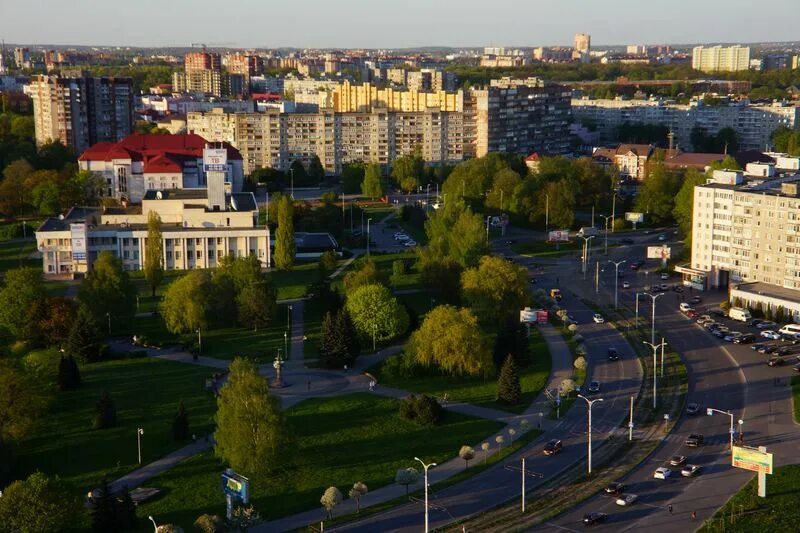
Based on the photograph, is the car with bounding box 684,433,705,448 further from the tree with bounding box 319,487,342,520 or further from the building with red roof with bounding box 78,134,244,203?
the building with red roof with bounding box 78,134,244,203

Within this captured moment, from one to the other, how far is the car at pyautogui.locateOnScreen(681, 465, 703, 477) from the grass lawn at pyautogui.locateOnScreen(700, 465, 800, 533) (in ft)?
4.42

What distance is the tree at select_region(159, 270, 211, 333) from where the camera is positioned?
40469mm

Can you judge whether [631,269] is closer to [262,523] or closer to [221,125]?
[262,523]

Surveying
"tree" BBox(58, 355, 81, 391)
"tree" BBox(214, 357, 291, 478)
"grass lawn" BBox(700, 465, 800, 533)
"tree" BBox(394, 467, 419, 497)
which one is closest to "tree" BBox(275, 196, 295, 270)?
"tree" BBox(58, 355, 81, 391)

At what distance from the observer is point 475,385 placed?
113 feet

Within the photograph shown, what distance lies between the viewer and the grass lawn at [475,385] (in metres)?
32.9

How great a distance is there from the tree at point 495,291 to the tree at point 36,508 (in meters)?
21.8

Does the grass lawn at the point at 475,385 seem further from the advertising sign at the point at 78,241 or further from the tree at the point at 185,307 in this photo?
the advertising sign at the point at 78,241

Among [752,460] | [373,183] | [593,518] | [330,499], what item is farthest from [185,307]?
[373,183]

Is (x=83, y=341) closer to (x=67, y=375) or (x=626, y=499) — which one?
(x=67, y=375)

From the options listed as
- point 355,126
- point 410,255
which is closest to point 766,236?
point 410,255

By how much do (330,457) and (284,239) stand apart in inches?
970

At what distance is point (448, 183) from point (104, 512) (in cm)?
5199

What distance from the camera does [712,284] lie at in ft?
161
